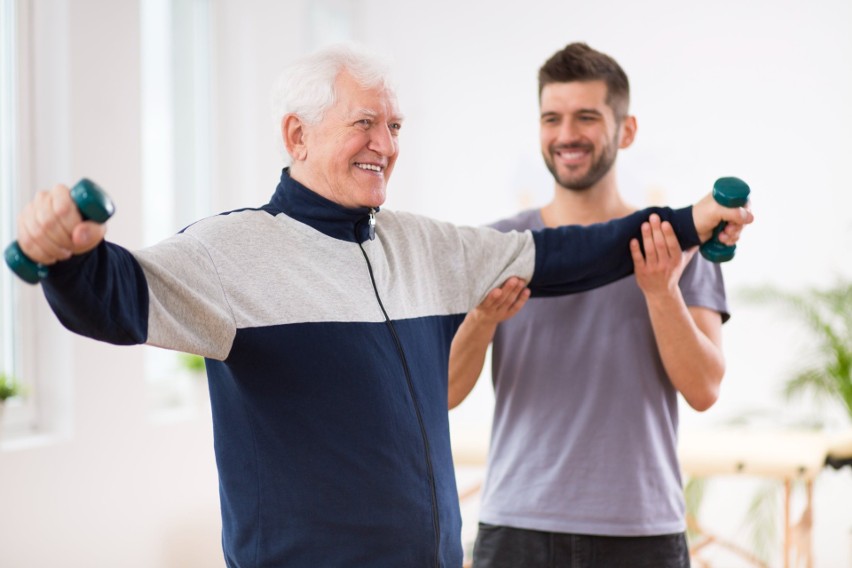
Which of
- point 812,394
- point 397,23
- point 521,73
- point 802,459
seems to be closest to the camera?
point 802,459

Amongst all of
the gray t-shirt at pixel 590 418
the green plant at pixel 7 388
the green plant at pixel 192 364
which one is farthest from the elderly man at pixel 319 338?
the green plant at pixel 192 364

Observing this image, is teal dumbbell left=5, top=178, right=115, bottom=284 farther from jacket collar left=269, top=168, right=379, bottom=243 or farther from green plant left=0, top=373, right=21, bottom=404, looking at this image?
green plant left=0, top=373, right=21, bottom=404

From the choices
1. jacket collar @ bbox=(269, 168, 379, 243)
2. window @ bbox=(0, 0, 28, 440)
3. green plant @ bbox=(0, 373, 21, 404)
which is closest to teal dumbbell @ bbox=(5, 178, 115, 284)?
jacket collar @ bbox=(269, 168, 379, 243)

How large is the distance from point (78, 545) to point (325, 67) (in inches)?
93.0

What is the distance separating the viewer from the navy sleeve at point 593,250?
162 centimetres

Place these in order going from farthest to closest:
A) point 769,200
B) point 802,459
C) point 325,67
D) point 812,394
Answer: point 769,200
point 812,394
point 802,459
point 325,67

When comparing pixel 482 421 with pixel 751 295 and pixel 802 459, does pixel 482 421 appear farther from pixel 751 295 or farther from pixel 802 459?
pixel 802 459

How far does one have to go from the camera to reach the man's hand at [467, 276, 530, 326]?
5.31 feet

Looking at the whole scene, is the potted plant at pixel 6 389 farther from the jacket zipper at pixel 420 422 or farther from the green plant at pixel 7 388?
the jacket zipper at pixel 420 422

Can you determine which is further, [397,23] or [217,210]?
[397,23]

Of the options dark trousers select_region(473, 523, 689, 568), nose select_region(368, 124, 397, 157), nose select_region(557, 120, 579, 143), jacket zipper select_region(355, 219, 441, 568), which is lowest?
dark trousers select_region(473, 523, 689, 568)

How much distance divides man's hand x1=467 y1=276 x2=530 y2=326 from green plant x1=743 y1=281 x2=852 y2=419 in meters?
2.35

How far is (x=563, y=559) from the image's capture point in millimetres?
1683

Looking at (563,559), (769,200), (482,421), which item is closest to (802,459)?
(769,200)
